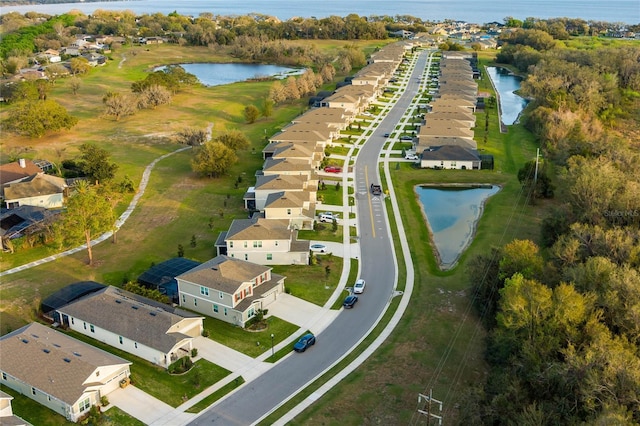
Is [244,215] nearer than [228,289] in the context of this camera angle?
No

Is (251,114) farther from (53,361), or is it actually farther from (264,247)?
(53,361)

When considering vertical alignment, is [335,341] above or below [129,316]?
below

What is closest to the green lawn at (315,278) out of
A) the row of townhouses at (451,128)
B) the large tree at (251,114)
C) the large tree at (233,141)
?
the large tree at (233,141)

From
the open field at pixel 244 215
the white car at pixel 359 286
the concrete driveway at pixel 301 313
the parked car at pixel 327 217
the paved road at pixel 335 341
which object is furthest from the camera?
the parked car at pixel 327 217

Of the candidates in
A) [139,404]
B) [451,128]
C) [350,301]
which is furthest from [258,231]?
[451,128]

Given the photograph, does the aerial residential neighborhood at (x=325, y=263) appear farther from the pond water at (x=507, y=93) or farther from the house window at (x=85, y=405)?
the pond water at (x=507, y=93)

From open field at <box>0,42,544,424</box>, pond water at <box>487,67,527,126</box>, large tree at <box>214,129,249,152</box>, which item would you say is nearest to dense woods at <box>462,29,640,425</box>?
open field at <box>0,42,544,424</box>
